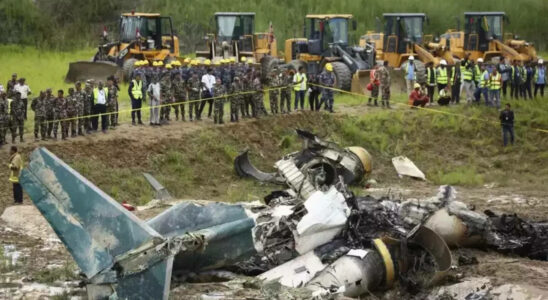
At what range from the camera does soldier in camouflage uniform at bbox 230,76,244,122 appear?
Result: 27.3 m

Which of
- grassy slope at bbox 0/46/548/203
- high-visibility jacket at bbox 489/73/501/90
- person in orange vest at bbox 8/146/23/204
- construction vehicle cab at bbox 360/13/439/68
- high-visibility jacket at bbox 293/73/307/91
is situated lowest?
grassy slope at bbox 0/46/548/203

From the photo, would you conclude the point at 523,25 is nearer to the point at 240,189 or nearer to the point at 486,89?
the point at 486,89

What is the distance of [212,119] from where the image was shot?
28047mm

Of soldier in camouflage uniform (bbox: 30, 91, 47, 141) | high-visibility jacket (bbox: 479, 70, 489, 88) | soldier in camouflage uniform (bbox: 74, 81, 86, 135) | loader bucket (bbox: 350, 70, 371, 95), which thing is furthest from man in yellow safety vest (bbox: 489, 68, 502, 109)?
soldier in camouflage uniform (bbox: 30, 91, 47, 141)

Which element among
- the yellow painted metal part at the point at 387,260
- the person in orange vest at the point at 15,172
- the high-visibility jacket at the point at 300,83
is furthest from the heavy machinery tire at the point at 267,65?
the yellow painted metal part at the point at 387,260

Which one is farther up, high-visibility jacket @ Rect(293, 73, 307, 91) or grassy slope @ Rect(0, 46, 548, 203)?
high-visibility jacket @ Rect(293, 73, 307, 91)

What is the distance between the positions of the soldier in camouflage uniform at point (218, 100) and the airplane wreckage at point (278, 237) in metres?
6.74

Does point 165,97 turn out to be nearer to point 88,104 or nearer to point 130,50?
point 88,104

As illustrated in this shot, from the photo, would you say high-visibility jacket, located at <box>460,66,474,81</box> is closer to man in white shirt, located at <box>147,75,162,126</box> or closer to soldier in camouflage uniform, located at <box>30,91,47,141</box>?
man in white shirt, located at <box>147,75,162,126</box>

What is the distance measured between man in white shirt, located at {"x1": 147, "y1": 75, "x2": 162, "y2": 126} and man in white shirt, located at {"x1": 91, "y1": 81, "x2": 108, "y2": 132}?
1.78 m

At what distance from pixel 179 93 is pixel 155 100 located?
0.98 meters

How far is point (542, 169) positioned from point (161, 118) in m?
10.2

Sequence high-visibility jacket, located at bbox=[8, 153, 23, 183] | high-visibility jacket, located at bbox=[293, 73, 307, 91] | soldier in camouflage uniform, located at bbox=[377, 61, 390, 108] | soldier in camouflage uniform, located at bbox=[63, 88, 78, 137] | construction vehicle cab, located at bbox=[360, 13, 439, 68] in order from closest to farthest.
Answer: high-visibility jacket, located at bbox=[8, 153, 23, 183] < soldier in camouflage uniform, located at bbox=[63, 88, 78, 137] < high-visibility jacket, located at bbox=[293, 73, 307, 91] < soldier in camouflage uniform, located at bbox=[377, 61, 390, 108] < construction vehicle cab, located at bbox=[360, 13, 439, 68]

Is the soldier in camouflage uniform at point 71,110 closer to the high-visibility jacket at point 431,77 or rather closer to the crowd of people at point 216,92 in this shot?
the crowd of people at point 216,92
